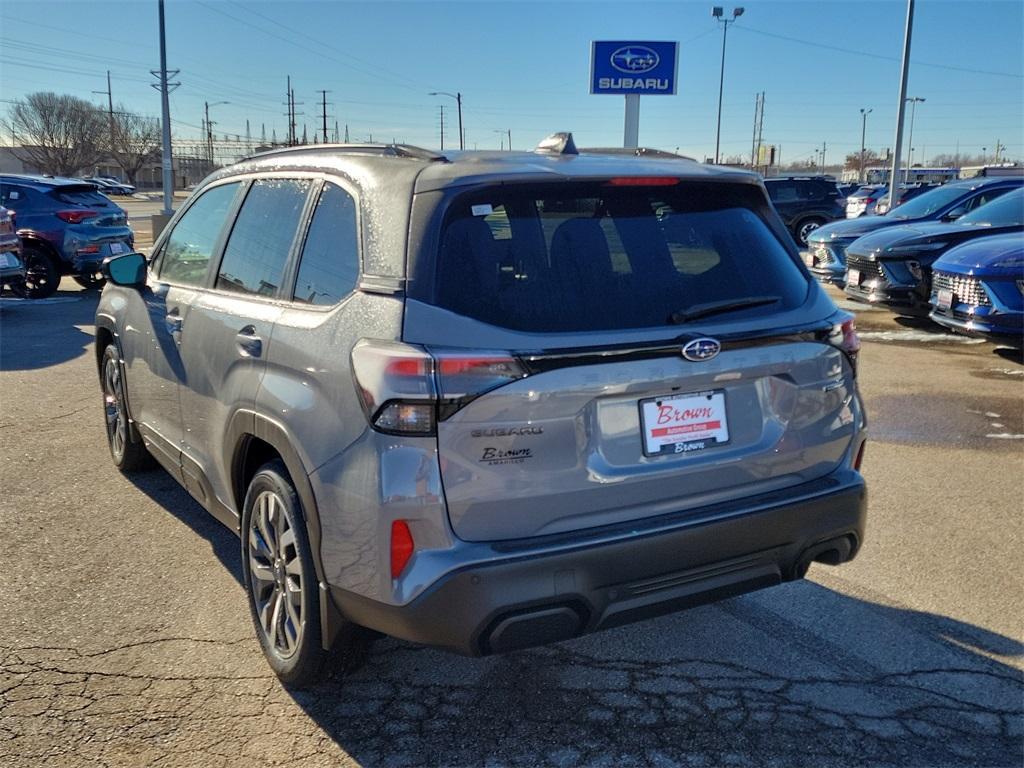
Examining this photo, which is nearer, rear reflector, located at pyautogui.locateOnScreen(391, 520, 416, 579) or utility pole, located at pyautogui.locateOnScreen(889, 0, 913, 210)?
rear reflector, located at pyautogui.locateOnScreen(391, 520, 416, 579)

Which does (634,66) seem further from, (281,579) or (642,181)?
(281,579)

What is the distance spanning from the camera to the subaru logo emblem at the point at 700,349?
271 cm

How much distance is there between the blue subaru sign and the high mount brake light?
1752cm

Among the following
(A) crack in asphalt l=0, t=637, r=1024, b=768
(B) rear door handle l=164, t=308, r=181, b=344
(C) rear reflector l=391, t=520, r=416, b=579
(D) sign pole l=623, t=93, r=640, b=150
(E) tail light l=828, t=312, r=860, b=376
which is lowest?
(A) crack in asphalt l=0, t=637, r=1024, b=768

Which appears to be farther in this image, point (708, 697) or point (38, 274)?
point (38, 274)

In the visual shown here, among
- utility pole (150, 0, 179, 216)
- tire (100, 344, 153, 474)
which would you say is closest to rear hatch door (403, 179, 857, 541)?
tire (100, 344, 153, 474)

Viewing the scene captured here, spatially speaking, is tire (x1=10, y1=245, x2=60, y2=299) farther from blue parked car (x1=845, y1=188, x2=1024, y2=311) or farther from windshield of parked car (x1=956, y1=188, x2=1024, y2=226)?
windshield of parked car (x1=956, y1=188, x2=1024, y2=226)

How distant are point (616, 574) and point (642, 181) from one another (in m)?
1.26

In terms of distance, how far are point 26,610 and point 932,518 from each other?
Result: 4.43m

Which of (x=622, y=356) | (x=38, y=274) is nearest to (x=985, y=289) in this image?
(x=622, y=356)

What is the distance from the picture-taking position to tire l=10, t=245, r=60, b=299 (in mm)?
13633

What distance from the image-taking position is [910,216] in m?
12.9

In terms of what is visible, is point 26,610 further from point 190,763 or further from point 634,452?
point 634,452

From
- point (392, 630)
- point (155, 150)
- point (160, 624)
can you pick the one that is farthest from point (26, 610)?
point (155, 150)
